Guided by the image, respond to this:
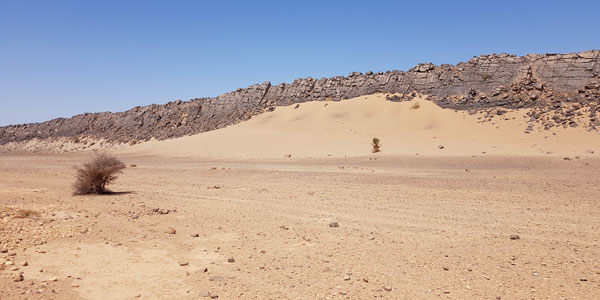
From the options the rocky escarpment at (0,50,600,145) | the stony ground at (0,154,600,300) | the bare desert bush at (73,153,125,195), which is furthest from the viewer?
the rocky escarpment at (0,50,600,145)

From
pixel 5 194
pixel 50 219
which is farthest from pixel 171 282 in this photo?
pixel 5 194

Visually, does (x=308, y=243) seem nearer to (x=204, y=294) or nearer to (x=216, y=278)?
(x=216, y=278)

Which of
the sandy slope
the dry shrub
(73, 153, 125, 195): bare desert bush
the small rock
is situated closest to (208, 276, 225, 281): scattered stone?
the small rock

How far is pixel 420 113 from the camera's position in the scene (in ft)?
133

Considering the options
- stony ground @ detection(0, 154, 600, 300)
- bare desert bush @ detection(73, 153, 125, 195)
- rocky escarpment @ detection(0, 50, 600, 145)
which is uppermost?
rocky escarpment @ detection(0, 50, 600, 145)

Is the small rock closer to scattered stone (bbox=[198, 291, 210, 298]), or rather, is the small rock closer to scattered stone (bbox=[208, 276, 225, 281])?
scattered stone (bbox=[198, 291, 210, 298])

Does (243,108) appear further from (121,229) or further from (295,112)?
(121,229)

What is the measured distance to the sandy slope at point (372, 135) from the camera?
28.7 meters

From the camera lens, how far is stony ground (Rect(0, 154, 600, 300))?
5.63 metres

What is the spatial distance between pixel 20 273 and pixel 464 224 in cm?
812

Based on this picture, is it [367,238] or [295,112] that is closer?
[367,238]

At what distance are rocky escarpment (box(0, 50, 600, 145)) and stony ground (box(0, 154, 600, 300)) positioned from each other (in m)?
22.4

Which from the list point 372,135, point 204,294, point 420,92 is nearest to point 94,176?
point 204,294

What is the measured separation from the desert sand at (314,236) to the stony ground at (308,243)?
34 mm
